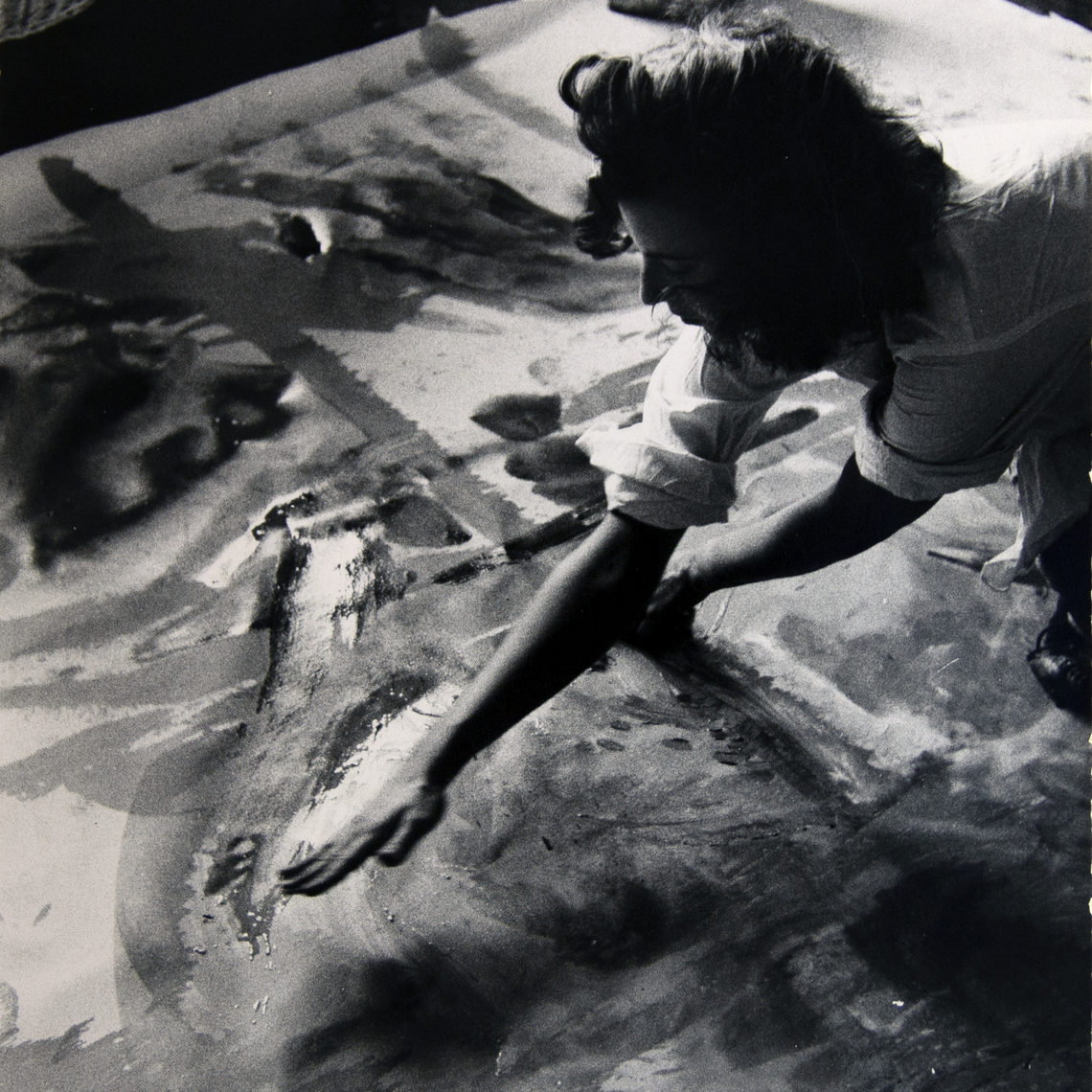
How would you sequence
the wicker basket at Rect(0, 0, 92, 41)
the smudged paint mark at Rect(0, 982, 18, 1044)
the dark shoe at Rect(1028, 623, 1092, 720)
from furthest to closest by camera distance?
the wicker basket at Rect(0, 0, 92, 41), the dark shoe at Rect(1028, 623, 1092, 720), the smudged paint mark at Rect(0, 982, 18, 1044)

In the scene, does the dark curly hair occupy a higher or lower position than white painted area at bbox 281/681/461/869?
higher

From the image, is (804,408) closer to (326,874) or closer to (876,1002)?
(876,1002)

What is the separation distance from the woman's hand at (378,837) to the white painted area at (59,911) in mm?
200

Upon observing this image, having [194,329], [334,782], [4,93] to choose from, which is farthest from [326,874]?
[4,93]

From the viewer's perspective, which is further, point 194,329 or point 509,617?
point 194,329

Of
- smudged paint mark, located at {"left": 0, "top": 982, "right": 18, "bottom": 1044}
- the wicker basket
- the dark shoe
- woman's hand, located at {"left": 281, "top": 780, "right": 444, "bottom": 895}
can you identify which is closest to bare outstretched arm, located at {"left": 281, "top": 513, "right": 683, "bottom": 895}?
woman's hand, located at {"left": 281, "top": 780, "right": 444, "bottom": 895}

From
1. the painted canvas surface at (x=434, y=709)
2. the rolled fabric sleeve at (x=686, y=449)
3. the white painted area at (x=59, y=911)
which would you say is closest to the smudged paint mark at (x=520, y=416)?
the painted canvas surface at (x=434, y=709)

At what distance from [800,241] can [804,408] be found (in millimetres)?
733

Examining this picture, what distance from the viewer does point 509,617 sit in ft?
4.26

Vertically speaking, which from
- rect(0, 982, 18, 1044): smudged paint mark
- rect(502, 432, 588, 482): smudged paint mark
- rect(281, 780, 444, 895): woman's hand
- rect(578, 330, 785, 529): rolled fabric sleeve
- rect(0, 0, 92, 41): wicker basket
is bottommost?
rect(0, 982, 18, 1044): smudged paint mark

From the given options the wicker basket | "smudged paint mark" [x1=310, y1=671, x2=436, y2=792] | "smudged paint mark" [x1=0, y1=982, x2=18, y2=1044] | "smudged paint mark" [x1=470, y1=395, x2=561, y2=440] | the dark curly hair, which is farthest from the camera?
the wicker basket

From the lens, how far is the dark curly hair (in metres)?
0.83

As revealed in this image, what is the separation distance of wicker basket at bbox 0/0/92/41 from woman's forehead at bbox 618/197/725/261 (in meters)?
1.46

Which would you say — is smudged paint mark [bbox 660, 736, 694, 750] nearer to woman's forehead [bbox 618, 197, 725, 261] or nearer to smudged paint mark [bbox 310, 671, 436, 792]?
smudged paint mark [bbox 310, 671, 436, 792]
